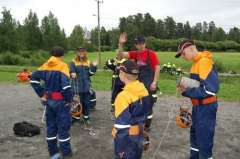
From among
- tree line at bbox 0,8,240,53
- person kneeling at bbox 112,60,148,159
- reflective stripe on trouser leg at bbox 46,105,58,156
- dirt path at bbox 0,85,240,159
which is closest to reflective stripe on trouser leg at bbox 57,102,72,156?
reflective stripe on trouser leg at bbox 46,105,58,156

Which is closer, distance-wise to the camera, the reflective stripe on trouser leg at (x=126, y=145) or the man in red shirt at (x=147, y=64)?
the reflective stripe on trouser leg at (x=126, y=145)

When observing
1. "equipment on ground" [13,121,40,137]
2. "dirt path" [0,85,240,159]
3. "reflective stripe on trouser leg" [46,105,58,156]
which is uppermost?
"reflective stripe on trouser leg" [46,105,58,156]

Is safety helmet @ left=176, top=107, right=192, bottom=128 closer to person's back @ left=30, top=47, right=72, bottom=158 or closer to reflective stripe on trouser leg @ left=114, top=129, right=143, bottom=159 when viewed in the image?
reflective stripe on trouser leg @ left=114, top=129, right=143, bottom=159

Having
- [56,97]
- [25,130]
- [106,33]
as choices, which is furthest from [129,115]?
[106,33]

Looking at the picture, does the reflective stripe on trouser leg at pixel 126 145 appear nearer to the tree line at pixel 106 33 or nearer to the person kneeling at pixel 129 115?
the person kneeling at pixel 129 115

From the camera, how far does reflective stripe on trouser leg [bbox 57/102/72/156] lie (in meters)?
7.78

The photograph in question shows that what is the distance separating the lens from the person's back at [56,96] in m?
7.71

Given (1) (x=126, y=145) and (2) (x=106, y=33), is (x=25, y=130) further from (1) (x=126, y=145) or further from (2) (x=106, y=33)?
(2) (x=106, y=33)

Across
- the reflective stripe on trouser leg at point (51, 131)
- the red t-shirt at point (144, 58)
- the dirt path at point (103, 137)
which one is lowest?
the dirt path at point (103, 137)

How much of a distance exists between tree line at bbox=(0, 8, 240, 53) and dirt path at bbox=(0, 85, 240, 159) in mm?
32003

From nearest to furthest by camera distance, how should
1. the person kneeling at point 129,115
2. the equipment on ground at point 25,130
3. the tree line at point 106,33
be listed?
1. the person kneeling at point 129,115
2. the equipment on ground at point 25,130
3. the tree line at point 106,33

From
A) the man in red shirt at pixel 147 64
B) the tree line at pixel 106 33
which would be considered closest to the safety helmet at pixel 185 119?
the man in red shirt at pixel 147 64

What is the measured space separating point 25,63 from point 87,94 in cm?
4183

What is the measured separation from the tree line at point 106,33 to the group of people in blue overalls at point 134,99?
119 ft
